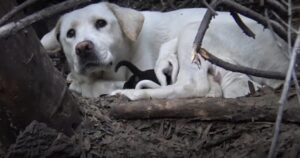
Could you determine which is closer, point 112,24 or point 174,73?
point 174,73

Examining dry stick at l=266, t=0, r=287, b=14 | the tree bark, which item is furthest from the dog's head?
dry stick at l=266, t=0, r=287, b=14

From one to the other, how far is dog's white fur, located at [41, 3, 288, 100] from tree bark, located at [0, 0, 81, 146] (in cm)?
74

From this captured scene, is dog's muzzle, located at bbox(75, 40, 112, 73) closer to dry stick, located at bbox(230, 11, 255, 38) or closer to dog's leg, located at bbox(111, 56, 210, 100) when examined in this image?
dog's leg, located at bbox(111, 56, 210, 100)

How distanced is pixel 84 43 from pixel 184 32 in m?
0.56

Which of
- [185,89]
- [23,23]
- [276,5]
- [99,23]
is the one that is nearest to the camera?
[23,23]

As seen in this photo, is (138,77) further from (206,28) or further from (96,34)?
(206,28)

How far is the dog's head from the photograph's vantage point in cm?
385

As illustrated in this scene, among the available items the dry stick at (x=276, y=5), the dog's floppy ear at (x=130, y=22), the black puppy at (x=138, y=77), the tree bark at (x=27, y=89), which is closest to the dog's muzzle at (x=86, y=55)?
the black puppy at (x=138, y=77)

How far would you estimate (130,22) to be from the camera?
4.09m

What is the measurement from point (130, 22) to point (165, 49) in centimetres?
31

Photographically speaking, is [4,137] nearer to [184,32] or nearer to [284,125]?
[284,125]

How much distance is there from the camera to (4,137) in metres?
2.66

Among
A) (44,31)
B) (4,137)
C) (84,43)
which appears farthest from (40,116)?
(44,31)

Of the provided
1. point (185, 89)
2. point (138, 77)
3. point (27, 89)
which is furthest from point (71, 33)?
point (27, 89)
